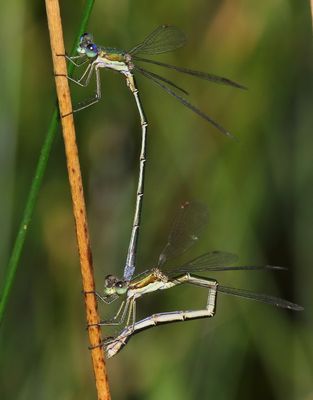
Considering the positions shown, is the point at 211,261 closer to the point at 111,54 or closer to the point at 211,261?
the point at 211,261

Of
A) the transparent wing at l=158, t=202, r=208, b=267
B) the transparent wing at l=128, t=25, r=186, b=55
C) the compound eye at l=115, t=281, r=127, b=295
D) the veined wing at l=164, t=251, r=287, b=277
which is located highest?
the transparent wing at l=128, t=25, r=186, b=55

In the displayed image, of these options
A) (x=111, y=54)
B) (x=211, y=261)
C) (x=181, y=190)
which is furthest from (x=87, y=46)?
(x=181, y=190)

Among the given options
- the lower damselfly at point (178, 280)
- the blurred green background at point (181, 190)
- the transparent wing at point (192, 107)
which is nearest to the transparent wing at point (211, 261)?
the lower damselfly at point (178, 280)

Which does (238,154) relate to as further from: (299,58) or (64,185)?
(64,185)

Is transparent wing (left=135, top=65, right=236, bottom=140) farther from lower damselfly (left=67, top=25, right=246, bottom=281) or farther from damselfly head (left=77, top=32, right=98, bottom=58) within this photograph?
damselfly head (left=77, top=32, right=98, bottom=58)

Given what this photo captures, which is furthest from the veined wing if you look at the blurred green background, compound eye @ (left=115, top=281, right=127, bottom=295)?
the blurred green background

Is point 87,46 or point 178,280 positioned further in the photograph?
point 178,280
